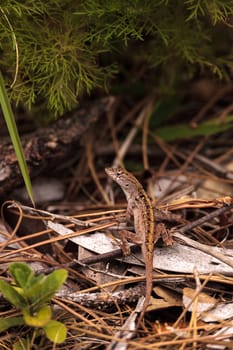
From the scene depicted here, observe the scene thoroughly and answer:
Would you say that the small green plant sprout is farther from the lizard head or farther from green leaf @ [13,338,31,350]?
the lizard head

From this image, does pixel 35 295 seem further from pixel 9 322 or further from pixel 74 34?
pixel 74 34

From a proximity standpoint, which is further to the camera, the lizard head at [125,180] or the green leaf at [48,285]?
the lizard head at [125,180]

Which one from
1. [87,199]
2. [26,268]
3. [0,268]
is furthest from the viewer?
[87,199]

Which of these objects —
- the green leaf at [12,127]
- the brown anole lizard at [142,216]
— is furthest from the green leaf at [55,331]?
the green leaf at [12,127]

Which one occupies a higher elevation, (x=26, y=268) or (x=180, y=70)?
(x=180, y=70)

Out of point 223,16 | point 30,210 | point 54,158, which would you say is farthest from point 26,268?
point 223,16

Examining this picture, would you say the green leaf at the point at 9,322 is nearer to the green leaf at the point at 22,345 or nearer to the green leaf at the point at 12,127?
the green leaf at the point at 22,345

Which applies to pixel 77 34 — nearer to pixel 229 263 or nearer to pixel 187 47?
pixel 187 47
